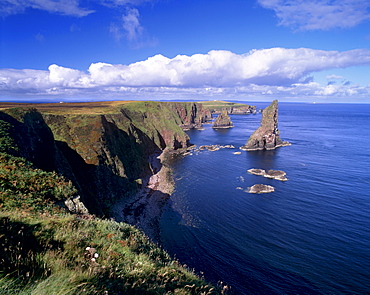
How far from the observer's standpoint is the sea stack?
11594cm

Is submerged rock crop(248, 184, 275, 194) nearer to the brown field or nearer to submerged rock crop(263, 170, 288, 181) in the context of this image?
submerged rock crop(263, 170, 288, 181)

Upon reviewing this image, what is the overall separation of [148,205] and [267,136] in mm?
88595

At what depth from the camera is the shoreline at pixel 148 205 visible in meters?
44.0

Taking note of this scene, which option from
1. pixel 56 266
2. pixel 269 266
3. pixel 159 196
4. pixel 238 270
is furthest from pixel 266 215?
pixel 56 266

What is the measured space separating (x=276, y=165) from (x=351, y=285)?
59050 millimetres

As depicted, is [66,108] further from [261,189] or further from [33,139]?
[261,189]

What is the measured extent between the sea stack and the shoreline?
5938cm

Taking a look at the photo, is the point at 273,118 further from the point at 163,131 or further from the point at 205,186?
the point at 205,186

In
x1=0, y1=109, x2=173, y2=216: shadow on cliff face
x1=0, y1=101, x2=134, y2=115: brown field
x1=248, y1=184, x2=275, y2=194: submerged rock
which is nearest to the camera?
x1=0, y1=109, x2=173, y2=216: shadow on cliff face

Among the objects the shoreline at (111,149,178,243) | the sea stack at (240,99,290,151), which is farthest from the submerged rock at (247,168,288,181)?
the sea stack at (240,99,290,151)

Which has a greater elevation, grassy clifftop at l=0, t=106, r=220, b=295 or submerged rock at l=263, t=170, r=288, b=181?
grassy clifftop at l=0, t=106, r=220, b=295

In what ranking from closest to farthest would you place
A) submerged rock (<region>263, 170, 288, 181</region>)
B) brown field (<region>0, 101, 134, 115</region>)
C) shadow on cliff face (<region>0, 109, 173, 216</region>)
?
shadow on cliff face (<region>0, 109, 173, 216</region>) < submerged rock (<region>263, 170, 288, 181</region>) < brown field (<region>0, 101, 134, 115</region>)

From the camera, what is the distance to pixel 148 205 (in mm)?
53500

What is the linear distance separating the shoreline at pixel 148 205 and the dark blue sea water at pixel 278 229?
2409mm
